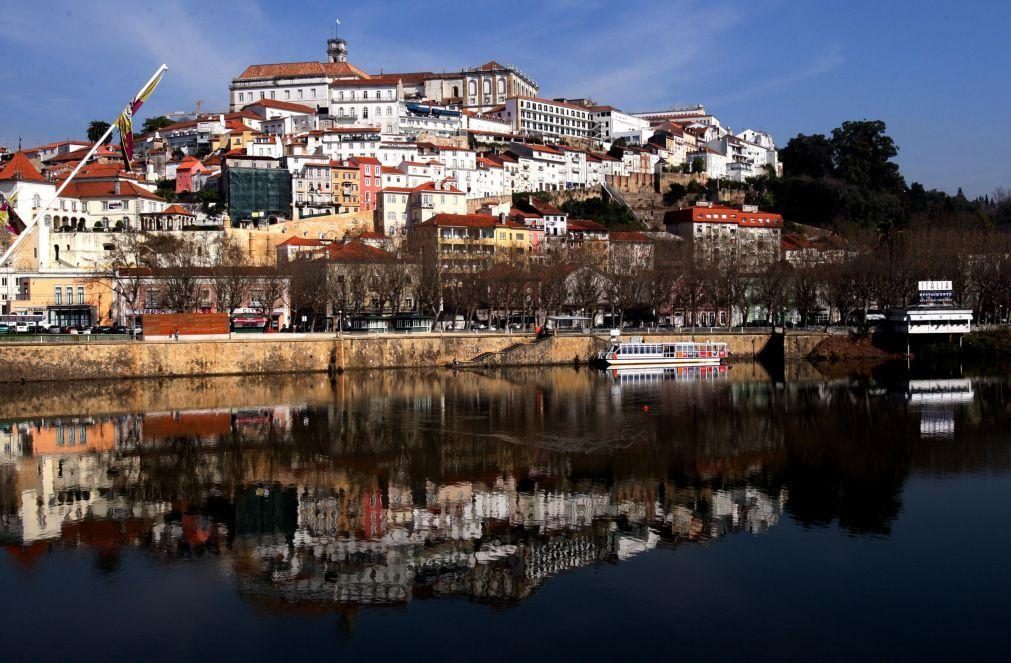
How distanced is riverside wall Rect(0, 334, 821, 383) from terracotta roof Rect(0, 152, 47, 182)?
2176cm

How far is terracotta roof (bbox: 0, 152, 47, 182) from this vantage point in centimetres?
5067

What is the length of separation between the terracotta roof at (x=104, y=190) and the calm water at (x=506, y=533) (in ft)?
101

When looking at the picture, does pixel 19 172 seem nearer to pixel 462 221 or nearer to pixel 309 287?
pixel 309 287

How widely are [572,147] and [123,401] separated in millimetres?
58797

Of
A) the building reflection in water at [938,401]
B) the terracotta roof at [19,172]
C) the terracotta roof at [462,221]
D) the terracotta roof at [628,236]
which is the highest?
the terracotta roof at [19,172]

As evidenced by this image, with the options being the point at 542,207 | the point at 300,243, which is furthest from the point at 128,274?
the point at 542,207

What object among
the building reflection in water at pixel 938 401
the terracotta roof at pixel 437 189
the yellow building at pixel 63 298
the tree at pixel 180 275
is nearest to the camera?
the building reflection in water at pixel 938 401

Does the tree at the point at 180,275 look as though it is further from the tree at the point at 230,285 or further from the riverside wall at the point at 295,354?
the riverside wall at the point at 295,354

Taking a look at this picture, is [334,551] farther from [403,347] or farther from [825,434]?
[403,347]

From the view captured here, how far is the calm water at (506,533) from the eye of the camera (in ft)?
38.4

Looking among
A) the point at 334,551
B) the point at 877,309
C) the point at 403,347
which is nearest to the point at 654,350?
the point at 403,347

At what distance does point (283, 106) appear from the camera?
77.5 m

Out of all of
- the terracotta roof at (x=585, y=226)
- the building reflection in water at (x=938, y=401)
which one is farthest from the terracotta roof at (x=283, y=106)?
the building reflection in water at (x=938, y=401)

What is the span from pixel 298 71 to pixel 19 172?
36.9 meters
